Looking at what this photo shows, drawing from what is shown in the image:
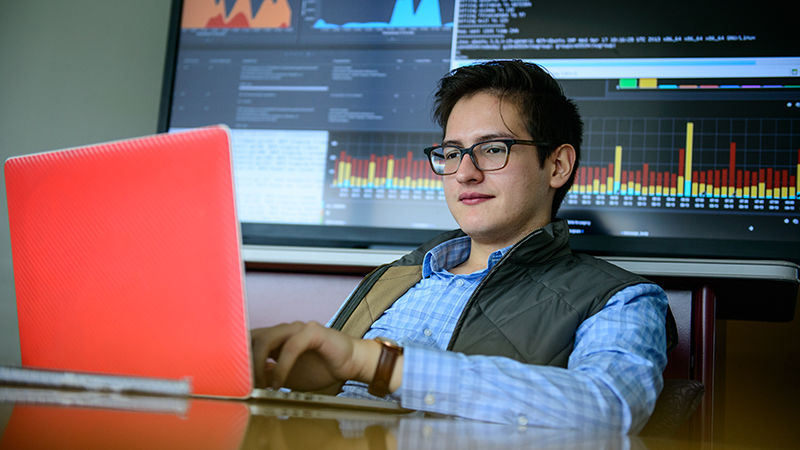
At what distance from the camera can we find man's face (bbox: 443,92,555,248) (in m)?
1.41

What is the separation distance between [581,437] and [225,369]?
340mm

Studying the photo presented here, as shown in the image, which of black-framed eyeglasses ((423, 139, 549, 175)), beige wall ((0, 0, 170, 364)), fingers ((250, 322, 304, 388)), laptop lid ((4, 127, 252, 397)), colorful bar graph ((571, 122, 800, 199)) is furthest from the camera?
beige wall ((0, 0, 170, 364))

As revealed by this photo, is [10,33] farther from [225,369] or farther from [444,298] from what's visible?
[225,369]

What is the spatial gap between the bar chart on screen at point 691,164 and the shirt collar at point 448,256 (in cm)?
41

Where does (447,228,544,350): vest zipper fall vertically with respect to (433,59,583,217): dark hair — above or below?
below

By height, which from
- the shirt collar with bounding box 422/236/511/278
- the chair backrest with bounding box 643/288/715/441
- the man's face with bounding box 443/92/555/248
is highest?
the man's face with bounding box 443/92/555/248

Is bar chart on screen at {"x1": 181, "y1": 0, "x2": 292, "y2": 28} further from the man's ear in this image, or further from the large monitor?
the man's ear

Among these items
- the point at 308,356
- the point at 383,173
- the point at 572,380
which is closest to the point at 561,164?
the point at 383,173

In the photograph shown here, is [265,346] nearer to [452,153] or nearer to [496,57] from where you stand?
[452,153]

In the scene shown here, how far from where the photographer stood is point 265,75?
6.84ft

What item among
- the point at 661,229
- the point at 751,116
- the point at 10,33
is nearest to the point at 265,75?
the point at 10,33

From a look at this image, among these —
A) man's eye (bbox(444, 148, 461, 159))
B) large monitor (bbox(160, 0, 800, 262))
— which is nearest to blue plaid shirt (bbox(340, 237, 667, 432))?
man's eye (bbox(444, 148, 461, 159))

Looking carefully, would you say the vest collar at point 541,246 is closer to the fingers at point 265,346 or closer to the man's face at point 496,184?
the man's face at point 496,184

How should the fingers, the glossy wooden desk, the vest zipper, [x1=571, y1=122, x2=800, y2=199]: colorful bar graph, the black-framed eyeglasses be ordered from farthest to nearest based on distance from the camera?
[x1=571, y1=122, x2=800, y2=199]: colorful bar graph < the black-framed eyeglasses < the vest zipper < the fingers < the glossy wooden desk
